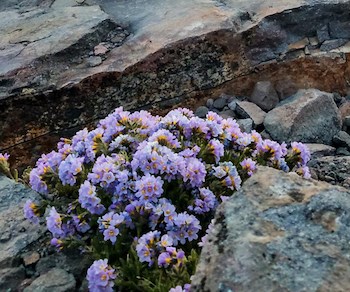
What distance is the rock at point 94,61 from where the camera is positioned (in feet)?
16.7

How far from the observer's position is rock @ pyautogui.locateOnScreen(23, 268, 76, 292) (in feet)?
9.81

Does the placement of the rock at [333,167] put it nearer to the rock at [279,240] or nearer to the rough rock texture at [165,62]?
the rough rock texture at [165,62]

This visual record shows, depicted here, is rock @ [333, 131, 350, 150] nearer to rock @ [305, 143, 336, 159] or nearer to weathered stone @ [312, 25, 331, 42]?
rock @ [305, 143, 336, 159]

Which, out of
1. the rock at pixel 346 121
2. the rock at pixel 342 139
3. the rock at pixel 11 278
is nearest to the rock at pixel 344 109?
the rock at pixel 346 121

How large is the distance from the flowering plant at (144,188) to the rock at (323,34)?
2.15 meters

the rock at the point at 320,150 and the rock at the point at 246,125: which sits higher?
the rock at the point at 246,125

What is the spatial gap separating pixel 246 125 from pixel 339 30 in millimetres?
1401

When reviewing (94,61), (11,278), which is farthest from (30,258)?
(94,61)

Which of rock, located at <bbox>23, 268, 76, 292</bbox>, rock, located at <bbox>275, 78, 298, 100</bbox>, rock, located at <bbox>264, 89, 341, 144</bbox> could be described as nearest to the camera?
rock, located at <bbox>23, 268, 76, 292</bbox>

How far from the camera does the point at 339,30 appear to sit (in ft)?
18.1

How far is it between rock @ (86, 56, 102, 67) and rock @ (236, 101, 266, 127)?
1189 mm

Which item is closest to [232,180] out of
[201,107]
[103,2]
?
[201,107]

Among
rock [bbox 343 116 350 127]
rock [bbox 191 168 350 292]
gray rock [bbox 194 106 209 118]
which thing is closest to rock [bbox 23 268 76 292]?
rock [bbox 191 168 350 292]

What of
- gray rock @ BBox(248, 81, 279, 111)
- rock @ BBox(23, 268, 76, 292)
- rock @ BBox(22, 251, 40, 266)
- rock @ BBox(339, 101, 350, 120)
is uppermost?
rock @ BBox(23, 268, 76, 292)
